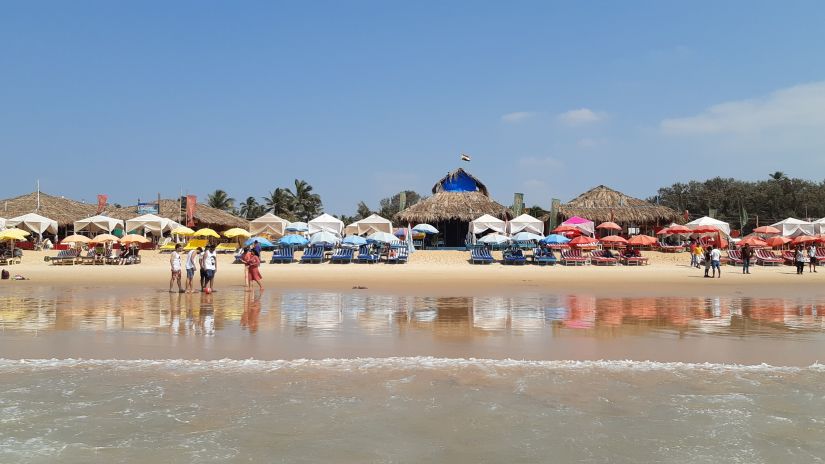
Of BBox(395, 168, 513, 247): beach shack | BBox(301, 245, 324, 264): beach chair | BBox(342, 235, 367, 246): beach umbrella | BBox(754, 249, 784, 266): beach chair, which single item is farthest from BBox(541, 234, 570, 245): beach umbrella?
BBox(301, 245, 324, 264): beach chair

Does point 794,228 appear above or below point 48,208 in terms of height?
below

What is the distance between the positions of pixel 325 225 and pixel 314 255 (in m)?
6.48

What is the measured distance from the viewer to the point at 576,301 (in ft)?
43.4

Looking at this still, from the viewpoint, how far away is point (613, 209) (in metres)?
37.7

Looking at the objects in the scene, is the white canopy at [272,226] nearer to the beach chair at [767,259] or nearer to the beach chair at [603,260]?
the beach chair at [603,260]

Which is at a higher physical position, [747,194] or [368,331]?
[747,194]

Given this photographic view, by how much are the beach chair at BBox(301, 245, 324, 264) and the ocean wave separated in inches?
743

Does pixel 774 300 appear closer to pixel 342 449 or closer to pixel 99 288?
pixel 342 449

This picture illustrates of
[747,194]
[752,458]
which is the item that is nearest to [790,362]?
[752,458]

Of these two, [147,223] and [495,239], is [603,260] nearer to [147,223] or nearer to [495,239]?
[495,239]

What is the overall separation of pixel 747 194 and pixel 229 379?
191ft

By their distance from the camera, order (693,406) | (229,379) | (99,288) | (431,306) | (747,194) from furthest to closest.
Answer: (747,194) < (99,288) < (431,306) < (229,379) < (693,406)

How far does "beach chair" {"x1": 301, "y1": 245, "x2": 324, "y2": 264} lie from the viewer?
25828 millimetres

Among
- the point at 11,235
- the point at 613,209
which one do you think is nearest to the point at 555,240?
the point at 613,209
